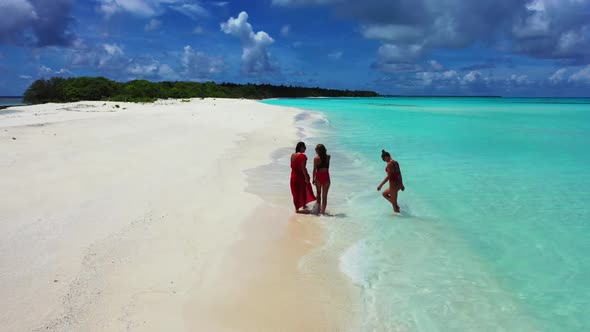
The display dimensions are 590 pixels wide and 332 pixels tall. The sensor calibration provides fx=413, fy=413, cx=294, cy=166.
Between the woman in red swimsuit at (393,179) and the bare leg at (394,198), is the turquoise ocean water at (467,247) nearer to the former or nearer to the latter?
the bare leg at (394,198)

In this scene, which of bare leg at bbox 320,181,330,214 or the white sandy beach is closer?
the white sandy beach

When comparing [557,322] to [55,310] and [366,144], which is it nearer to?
[55,310]

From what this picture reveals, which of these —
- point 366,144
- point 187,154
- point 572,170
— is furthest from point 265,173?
point 572,170

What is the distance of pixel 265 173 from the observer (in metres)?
11.3

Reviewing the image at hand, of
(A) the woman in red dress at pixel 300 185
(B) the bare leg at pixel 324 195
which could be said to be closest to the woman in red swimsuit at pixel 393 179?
(B) the bare leg at pixel 324 195

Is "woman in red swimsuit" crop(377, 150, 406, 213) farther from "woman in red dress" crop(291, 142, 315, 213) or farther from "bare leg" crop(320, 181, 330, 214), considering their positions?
"woman in red dress" crop(291, 142, 315, 213)

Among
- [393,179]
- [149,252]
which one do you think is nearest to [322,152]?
[393,179]

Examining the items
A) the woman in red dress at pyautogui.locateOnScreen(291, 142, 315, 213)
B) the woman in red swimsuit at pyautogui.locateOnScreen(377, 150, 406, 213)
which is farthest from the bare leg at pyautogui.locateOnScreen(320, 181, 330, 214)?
the woman in red swimsuit at pyautogui.locateOnScreen(377, 150, 406, 213)

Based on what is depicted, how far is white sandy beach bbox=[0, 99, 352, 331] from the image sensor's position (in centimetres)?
416

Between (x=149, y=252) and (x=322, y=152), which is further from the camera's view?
(x=322, y=152)

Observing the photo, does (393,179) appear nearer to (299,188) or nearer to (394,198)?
(394,198)

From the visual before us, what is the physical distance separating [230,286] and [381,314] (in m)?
1.76

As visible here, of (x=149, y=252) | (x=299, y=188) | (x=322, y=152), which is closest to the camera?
(x=149, y=252)

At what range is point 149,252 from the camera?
5535 mm
